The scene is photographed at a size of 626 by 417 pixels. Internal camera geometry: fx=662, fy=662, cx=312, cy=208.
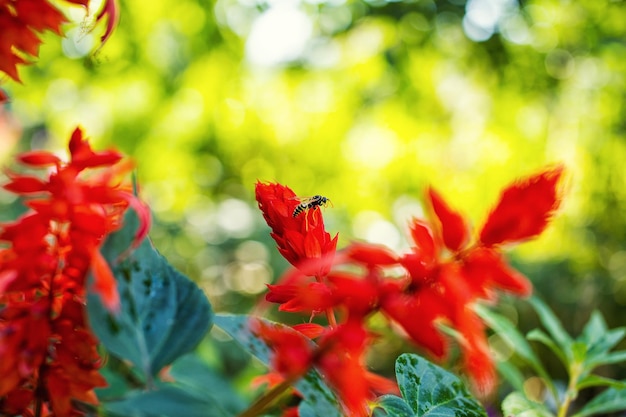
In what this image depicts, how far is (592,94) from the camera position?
3.54 meters

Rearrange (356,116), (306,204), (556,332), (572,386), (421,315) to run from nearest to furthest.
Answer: (421,315) → (306,204) → (572,386) → (556,332) → (356,116)

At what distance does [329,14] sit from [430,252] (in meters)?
2.75

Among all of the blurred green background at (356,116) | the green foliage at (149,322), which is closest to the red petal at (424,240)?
the green foliage at (149,322)

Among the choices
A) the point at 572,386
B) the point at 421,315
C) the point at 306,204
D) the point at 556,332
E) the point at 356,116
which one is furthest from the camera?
the point at 356,116

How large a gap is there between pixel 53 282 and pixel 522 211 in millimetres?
217

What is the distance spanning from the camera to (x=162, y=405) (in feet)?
0.93

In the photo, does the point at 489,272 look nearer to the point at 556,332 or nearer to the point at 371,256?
the point at 371,256

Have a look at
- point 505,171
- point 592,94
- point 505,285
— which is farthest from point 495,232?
point 505,171

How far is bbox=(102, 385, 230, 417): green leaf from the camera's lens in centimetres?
28

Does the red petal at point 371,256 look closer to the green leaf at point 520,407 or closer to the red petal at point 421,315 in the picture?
the red petal at point 421,315

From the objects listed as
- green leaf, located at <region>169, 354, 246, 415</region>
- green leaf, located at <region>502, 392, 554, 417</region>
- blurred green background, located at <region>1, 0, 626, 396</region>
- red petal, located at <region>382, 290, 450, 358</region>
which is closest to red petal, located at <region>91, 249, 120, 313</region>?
red petal, located at <region>382, 290, 450, 358</region>

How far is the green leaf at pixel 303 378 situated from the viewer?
0.25m

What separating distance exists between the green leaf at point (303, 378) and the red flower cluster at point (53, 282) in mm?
62

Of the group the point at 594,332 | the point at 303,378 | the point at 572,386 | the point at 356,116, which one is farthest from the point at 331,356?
the point at 356,116
